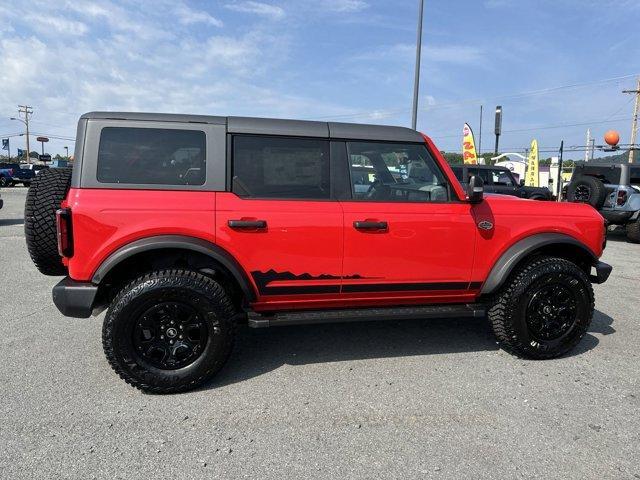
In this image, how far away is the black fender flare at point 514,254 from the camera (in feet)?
11.4

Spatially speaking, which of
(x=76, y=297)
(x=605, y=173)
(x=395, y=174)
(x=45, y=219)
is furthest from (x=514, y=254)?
(x=605, y=173)

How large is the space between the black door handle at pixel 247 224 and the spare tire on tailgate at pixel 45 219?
1303 millimetres

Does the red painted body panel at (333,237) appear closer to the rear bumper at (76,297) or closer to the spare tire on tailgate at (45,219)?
the rear bumper at (76,297)

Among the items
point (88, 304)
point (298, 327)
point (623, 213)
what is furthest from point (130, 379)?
point (623, 213)

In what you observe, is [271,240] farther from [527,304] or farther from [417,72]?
[417,72]

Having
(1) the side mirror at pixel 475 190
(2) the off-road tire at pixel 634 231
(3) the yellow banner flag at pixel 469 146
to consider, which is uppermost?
(3) the yellow banner flag at pixel 469 146

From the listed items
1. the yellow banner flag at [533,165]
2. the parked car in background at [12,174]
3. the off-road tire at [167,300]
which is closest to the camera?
the off-road tire at [167,300]

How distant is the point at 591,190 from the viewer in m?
9.73

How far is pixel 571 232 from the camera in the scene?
371cm

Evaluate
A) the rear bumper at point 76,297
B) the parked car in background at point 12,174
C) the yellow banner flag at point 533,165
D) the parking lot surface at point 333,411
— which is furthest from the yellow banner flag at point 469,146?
the parked car in background at point 12,174

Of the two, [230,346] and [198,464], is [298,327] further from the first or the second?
[198,464]

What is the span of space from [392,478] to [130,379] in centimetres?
182

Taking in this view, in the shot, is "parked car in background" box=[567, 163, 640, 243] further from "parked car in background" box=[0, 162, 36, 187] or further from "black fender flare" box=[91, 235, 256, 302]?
"parked car in background" box=[0, 162, 36, 187]

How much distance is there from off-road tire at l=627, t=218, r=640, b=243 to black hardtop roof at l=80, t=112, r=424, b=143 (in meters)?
8.92
